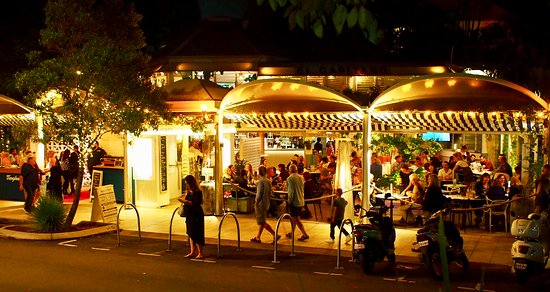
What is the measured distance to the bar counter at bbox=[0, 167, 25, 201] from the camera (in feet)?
69.1

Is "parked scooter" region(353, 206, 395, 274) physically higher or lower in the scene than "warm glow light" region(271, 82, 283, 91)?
lower

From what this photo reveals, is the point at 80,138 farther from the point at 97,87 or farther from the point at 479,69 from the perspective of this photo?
the point at 479,69

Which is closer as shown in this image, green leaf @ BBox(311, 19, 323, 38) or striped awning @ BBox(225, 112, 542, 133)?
green leaf @ BBox(311, 19, 323, 38)

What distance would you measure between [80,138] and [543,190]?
391 inches

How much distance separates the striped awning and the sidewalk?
254 cm

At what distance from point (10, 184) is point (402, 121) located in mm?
12761

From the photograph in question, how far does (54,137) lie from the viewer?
1532 centimetres

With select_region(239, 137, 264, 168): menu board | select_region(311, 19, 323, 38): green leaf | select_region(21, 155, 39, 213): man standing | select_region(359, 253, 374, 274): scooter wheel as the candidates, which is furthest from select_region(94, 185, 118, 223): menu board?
select_region(311, 19, 323, 38): green leaf

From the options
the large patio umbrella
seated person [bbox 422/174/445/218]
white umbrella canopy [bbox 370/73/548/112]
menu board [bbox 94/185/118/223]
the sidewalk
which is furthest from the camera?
the large patio umbrella

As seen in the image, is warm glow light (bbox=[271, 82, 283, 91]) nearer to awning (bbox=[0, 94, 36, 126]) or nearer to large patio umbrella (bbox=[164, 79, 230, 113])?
large patio umbrella (bbox=[164, 79, 230, 113])

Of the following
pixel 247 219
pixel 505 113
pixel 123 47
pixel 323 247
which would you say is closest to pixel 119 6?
pixel 123 47

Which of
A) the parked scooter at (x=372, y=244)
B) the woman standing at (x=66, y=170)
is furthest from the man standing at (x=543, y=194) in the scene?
the woman standing at (x=66, y=170)

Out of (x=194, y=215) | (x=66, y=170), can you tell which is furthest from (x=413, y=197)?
(x=66, y=170)

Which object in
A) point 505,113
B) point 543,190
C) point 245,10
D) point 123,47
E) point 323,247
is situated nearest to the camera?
point 543,190
